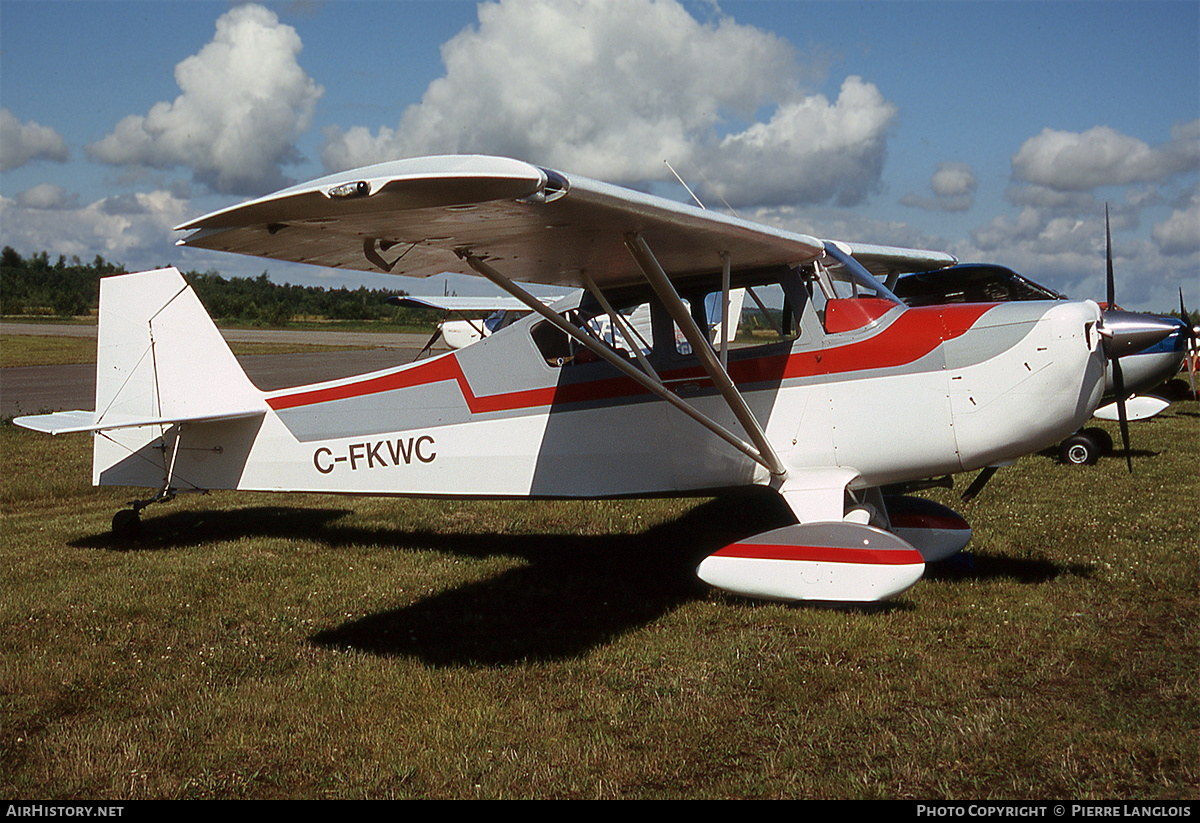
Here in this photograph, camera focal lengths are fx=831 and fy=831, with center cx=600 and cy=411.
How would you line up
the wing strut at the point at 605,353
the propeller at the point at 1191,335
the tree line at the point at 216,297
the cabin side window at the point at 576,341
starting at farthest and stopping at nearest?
1. the tree line at the point at 216,297
2. the propeller at the point at 1191,335
3. the cabin side window at the point at 576,341
4. the wing strut at the point at 605,353

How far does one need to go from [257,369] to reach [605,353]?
27.0 metres

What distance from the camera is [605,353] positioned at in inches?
203

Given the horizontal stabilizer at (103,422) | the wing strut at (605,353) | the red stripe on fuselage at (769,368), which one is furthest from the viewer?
the horizontal stabilizer at (103,422)

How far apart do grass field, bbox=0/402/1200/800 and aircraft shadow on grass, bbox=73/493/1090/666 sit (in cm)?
3

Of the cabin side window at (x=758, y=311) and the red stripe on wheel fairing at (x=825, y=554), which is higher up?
the cabin side window at (x=758, y=311)

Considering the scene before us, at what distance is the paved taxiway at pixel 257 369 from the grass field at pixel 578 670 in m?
11.2

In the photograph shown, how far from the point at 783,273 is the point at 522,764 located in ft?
12.2

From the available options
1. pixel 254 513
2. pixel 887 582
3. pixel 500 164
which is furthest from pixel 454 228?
pixel 254 513

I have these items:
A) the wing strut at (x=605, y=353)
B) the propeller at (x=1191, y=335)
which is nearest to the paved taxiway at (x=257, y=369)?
the wing strut at (x=605, y=353)

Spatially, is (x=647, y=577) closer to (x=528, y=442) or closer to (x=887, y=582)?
(x=528, y=442)

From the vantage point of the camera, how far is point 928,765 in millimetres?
3426

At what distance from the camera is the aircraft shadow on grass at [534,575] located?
5137 mm

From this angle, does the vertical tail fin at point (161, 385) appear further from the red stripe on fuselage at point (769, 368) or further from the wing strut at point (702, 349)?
the wing strut at point (702, 349)

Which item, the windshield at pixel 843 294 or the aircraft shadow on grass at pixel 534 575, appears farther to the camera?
the windshield at pixel 843 294
